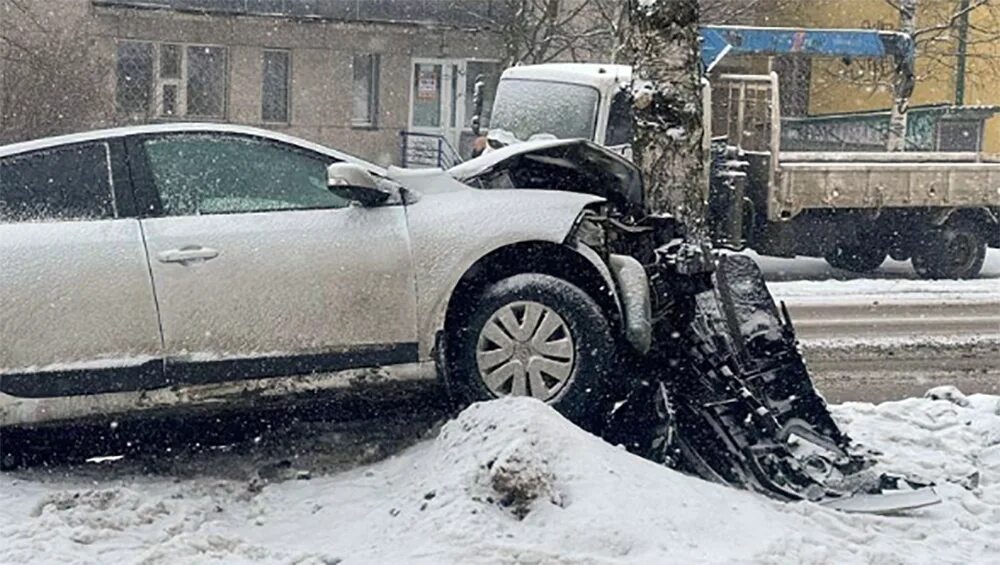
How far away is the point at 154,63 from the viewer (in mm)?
28641

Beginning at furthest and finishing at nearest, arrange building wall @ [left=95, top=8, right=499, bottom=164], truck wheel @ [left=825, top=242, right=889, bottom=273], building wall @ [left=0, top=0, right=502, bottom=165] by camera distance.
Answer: building wall @ [left=95, top=8, right=499, bottom=164]
building wall @ [left=0, top=0, right=502, bottom=165]
truck wheel @ [left=825, top=242, right=889, bottom=273]

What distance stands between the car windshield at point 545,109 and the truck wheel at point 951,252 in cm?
640

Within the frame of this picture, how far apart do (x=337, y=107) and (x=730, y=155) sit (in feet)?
50.5

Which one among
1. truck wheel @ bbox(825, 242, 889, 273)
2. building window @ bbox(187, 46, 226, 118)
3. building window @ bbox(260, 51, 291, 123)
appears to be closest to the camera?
truck wheel @ bbox(825, 242, 889, 273)

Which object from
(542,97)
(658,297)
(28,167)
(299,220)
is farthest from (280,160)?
(542,97)

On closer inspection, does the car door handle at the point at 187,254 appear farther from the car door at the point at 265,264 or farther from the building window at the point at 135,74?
the building window at the point at 135,74

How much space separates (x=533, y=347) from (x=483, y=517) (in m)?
1.32

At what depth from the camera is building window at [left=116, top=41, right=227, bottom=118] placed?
28250 millimetres

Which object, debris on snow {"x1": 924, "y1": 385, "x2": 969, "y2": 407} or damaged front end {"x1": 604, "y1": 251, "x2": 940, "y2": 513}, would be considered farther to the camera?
debris on snow {"x1": 924, "y1": 385, "x2": 969, "y2": 407}

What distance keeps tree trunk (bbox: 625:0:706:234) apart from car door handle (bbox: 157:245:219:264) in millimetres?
2643

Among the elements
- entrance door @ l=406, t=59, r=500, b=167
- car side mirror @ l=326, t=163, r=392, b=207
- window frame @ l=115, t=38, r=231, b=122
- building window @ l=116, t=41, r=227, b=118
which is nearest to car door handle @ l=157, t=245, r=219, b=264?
car side mirror @ l=326, t=163, r=392, b=207

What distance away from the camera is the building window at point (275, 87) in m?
30.0

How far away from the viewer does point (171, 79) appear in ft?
94.9

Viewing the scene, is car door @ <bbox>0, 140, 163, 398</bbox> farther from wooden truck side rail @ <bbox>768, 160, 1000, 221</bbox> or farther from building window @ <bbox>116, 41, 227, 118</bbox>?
building window @ <bbox>116, 41, 227, 118</bbox>
